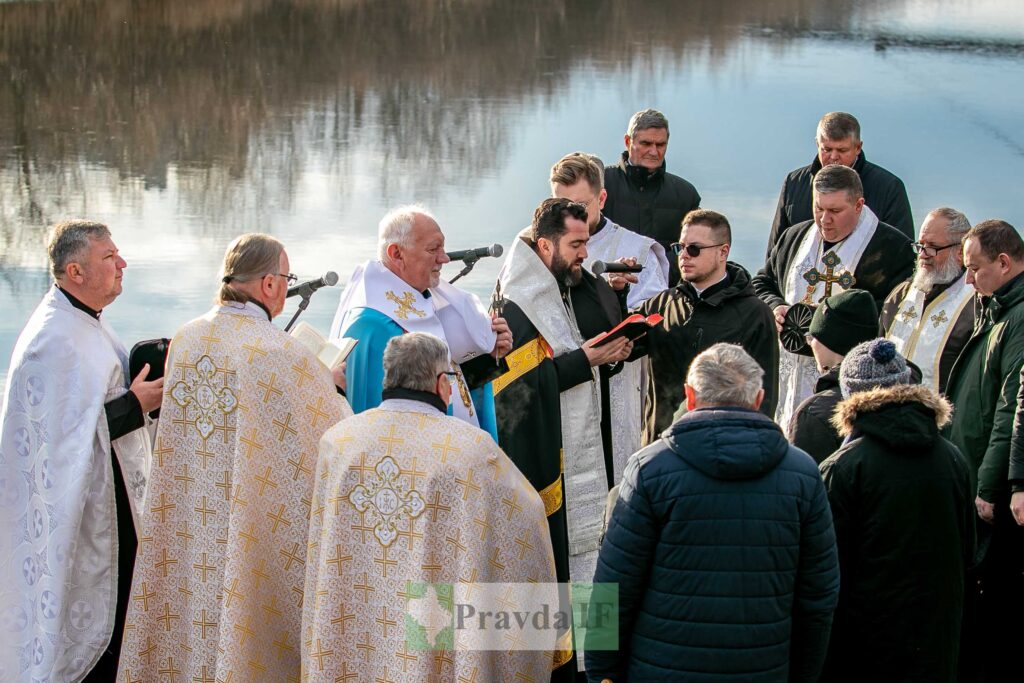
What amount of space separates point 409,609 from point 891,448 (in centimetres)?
137

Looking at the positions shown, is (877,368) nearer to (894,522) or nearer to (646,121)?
(894,522)

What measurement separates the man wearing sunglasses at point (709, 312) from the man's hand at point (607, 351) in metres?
0.20

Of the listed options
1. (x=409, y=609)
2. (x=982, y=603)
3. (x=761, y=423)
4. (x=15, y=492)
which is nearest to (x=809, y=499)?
(x=761, y=423)

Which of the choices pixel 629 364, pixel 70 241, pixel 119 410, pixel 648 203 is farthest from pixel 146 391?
pixel 648 203

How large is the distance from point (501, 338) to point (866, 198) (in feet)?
8.41

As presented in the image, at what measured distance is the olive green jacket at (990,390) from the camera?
173 inches

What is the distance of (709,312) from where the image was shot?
16.0 ft

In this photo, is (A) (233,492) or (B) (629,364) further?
(B) (629,364)

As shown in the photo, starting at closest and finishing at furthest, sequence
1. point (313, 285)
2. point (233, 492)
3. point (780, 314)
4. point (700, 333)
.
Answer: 1. point (233, 492)
2. point (313, 285)
3. point (700, 333)
4. point (780, 314)

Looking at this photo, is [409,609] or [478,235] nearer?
[409,609]

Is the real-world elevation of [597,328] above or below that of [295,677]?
above

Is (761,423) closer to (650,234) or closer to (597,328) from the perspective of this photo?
(597,328)

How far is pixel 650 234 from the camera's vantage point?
21.7 ft

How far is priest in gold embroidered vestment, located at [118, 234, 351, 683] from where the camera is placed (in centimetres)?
393
